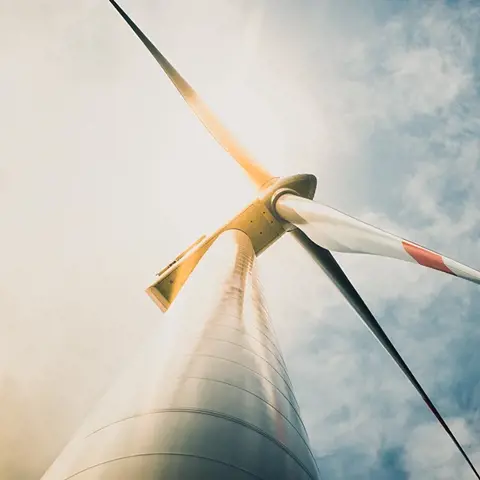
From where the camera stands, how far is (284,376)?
6.04 meters

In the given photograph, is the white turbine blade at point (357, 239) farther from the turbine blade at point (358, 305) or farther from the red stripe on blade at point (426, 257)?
the turbine blade at point (358, 305)

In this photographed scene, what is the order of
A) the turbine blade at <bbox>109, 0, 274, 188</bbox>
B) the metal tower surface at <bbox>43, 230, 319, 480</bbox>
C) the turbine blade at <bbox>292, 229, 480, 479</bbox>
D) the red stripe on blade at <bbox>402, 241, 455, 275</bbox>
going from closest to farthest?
the metal tower surface at <bbox>43, 230, 319, 480</bbox> < the red stripe on blade at <bbox>402, 241, 455, 275</bbox> < the turbine blade at <bbox>292, 229, 480, 479</bbox> < the turbine blade at <bbox>109, 0, 274, 188</bbox>

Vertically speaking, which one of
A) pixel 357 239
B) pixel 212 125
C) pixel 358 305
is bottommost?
pixel 358 305

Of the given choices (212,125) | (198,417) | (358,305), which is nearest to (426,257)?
(198,417)

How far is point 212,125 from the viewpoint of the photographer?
672 inches

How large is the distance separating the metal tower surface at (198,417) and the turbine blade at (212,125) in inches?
460

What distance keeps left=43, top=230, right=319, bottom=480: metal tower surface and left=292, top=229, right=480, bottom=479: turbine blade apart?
25.9 feet

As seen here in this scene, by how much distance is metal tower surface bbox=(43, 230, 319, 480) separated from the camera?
347cm

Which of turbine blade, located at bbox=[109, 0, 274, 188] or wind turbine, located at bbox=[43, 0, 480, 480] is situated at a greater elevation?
turbine blade, located at bbox=[109, 0, 274, 188]

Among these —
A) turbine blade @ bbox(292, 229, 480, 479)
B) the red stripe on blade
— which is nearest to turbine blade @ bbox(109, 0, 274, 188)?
turbine blade @ bbox(292, 229, 480, 479)

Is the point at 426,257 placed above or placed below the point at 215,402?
below

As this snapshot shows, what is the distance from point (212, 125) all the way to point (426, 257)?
41.1 feet

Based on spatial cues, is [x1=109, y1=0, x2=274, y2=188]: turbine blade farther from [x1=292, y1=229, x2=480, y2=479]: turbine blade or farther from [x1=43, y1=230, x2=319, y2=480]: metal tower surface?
[x1=43, y1=230, x2=319, y2=480]: metal tower surface

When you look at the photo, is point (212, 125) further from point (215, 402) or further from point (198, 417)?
point (198, 417)
